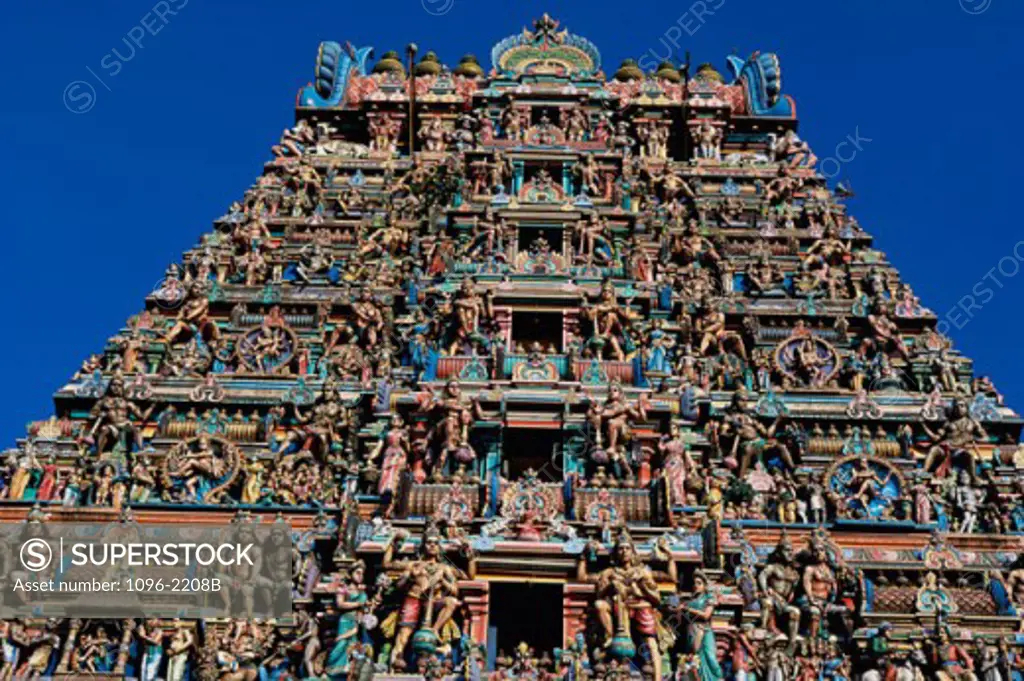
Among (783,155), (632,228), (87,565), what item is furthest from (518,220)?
(87,565)

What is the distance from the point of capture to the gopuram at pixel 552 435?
1773 cm

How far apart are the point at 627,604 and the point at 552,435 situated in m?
4.57

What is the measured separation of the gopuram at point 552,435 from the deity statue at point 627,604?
34 millimetres

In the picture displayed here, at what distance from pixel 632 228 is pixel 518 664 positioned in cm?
1183

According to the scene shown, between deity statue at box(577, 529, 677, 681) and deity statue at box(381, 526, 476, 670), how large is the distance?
1.80m

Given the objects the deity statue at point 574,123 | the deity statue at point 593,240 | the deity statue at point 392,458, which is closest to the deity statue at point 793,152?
the deity statue at point 574,123

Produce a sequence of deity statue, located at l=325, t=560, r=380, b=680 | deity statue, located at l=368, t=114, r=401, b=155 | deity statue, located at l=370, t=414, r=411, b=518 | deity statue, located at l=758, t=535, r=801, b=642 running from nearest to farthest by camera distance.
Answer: deity statue, located at l=325, t=560, r=380, b=680, deity statue, located at l=758, t=535, r=801, b=642, deity statue, located at l=370, t=414, r=411, b=518, deity statue, located at l=368, t=114, r=401, b=155

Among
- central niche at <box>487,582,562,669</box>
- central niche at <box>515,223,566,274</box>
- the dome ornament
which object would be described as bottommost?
central niche at <box>487,582,562,669</box>

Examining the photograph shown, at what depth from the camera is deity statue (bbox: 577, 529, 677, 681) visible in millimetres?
17016

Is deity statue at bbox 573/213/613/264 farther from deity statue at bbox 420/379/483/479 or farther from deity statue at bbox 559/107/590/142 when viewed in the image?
deity statue at bbox 420/379/483/479

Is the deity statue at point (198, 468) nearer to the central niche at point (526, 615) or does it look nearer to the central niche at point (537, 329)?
the central niche at point (526, 615)

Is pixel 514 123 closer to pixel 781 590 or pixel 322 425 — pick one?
pixel 322 425

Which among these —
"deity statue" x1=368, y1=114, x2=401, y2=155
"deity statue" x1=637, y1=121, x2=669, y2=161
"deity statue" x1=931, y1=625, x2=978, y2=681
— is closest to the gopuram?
"deity statue" x1=931, y1=625, x2=978, y2=681

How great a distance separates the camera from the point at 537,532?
60.2ft
